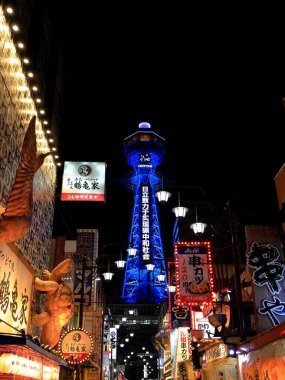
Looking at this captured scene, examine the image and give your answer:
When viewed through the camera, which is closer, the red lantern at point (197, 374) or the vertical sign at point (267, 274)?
the vertical sign at point (267, 274)

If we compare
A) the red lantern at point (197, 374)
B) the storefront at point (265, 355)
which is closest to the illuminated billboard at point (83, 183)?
the storefront at point (265, 355)

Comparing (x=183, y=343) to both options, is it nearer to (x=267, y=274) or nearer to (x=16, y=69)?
(x=267, y=274)

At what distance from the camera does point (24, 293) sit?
42.0ft

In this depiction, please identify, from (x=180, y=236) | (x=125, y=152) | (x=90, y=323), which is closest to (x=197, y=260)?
(x=90, y=323)

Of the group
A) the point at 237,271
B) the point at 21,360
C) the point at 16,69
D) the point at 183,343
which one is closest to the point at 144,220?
the point at 183,343

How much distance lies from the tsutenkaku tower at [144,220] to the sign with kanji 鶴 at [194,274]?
199 feet

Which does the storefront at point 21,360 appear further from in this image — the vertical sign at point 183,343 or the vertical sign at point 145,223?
the vertical sign at point 145,223

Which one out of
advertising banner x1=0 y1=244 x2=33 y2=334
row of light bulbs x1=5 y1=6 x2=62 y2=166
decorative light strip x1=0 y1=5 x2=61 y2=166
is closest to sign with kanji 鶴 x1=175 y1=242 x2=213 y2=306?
row of light bulbs x1=5 y1=6 x2=62 y2=166

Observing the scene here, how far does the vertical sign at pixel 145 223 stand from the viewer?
85750 mm

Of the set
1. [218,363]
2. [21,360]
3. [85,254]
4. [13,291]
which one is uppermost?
[85,254]

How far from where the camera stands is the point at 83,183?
66.1ft

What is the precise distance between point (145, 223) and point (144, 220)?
721 mm

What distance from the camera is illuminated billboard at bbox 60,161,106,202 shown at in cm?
1980

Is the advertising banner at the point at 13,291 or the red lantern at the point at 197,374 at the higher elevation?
the advertising banner at the point at 13,291
